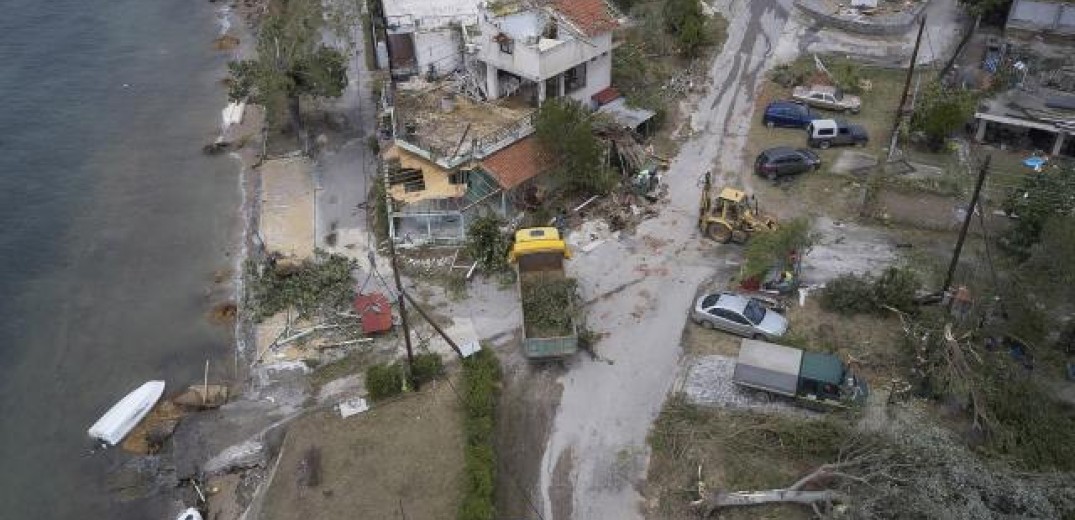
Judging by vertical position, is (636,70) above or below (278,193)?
above

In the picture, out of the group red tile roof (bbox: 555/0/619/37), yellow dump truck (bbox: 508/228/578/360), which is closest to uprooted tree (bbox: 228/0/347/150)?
red tile roof (bbox: 555/0/619/37)

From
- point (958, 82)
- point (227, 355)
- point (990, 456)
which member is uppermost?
point (958, 82)

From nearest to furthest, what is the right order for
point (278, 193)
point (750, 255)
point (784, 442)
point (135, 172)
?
point (784, 442), point (750, 255), point (278, 193), point (135, 172)

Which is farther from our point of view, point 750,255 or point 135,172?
point 135,172

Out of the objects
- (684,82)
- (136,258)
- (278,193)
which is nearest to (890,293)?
(684,82)

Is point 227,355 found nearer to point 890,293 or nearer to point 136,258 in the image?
point 136,258

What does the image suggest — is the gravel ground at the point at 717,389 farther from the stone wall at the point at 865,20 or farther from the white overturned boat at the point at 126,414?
the stone wall at the point at 865,20

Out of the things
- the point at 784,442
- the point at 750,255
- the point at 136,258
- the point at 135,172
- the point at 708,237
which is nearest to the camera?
the point at 784,442

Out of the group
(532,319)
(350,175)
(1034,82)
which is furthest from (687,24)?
(532,319)
